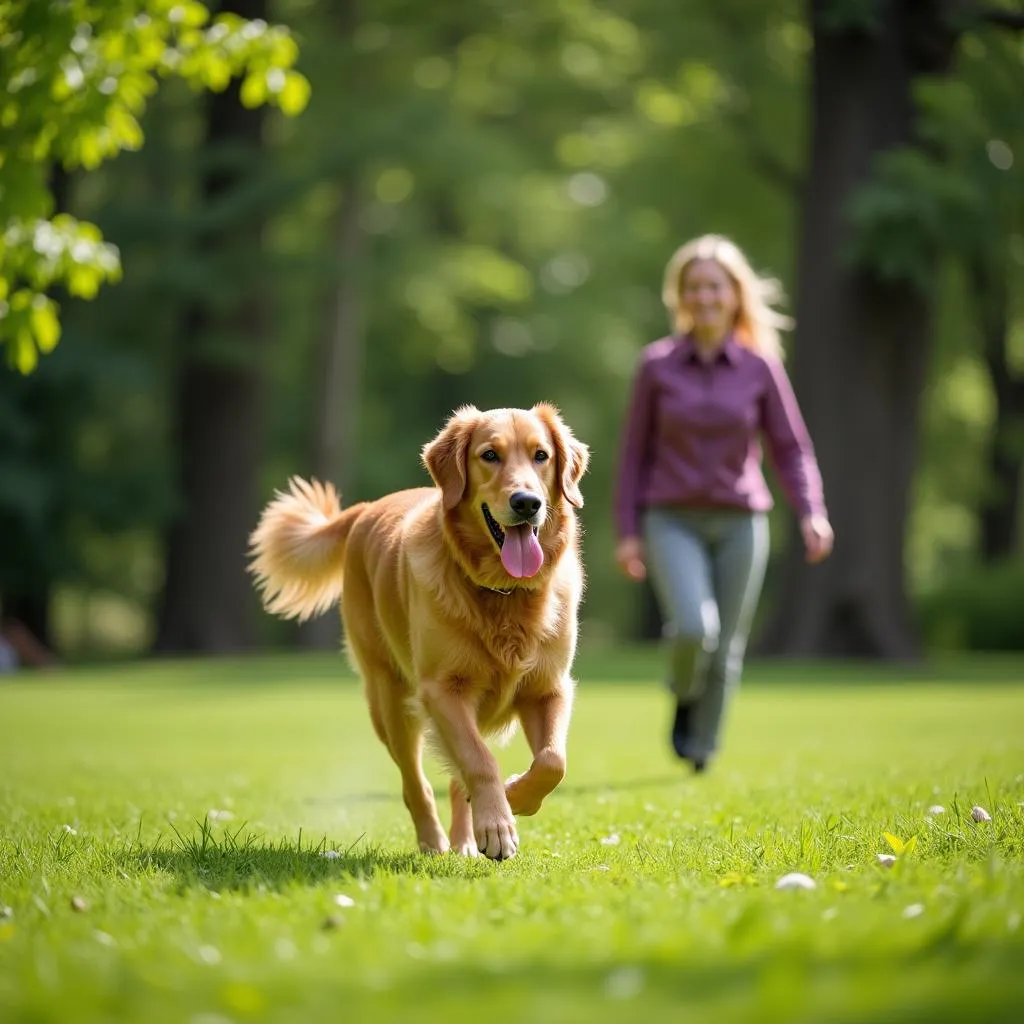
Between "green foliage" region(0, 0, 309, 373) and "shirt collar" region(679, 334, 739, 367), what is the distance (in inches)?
89.4

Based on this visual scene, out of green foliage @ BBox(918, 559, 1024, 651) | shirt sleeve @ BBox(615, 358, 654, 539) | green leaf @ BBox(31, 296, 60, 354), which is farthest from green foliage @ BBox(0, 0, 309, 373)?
green foliage @ BBox(918, 559, 1024, 651)

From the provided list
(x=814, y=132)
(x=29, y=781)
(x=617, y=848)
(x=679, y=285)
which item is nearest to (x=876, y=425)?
(x=814, y=132)

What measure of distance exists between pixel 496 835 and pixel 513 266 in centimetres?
2126

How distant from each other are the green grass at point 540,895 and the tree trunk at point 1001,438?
16634 millimetres

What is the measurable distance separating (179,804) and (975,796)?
3278mm

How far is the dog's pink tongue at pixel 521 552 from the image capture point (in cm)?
479

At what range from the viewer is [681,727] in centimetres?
762

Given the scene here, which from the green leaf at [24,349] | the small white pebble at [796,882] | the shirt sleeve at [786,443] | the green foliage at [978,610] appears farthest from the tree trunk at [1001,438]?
the small white pebble at [796,882]

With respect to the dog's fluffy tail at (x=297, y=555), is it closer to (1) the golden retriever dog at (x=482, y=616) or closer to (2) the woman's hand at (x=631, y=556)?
(1) the golden retriever dog at (x=482, y=616)

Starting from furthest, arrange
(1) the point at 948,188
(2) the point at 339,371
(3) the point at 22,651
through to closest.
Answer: (2) the point at 339,371 → (3) the point at 22,651 → (1) the point at 948,188

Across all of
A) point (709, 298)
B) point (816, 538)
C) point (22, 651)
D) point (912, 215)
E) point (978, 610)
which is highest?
point (912, 215)

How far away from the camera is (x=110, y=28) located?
6758mm

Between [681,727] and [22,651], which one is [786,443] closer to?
[681,727]

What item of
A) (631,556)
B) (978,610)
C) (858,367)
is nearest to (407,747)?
(631,556)
